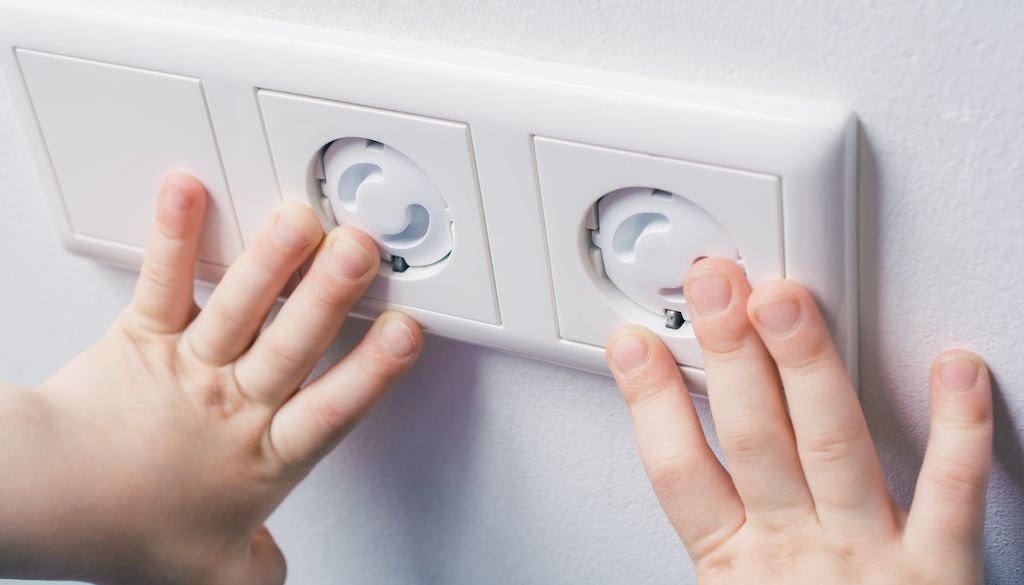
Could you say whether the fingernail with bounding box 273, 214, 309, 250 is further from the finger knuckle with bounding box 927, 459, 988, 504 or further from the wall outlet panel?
the finger knuckle with bounding box 927, 459, 988, 504

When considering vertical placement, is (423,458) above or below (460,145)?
below

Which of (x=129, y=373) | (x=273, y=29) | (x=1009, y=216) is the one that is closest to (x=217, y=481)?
(x=129, y=373)

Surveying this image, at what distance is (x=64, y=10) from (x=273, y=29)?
3.2 inches

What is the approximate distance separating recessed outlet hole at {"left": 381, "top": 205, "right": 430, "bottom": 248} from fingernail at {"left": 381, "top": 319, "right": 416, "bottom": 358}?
3 centimetres

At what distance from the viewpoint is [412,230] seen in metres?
0.41

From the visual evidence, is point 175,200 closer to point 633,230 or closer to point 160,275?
point 160,275

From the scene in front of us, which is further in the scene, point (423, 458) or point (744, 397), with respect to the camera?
point (423, 458)

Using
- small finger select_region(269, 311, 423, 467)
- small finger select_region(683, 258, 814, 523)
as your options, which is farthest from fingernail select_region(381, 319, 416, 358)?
small finger select_region(683, 258, 814, 523)

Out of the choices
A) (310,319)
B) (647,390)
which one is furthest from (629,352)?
(310,319)

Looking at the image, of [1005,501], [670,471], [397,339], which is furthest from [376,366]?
[1005,501]

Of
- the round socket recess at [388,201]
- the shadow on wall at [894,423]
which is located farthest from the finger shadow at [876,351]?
the round socket recess at [388,201]

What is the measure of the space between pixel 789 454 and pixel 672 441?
0.13ft

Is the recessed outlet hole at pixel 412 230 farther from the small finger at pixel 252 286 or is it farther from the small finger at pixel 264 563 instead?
the small finger at pixel 264 563

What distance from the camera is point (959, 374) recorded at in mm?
344
